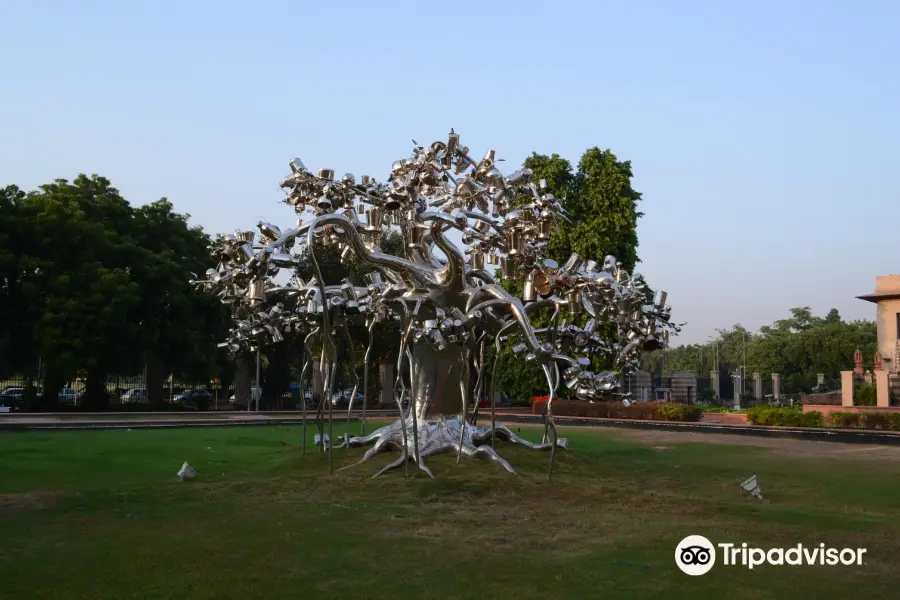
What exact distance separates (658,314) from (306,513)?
25.1 ft

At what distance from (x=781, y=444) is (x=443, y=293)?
1312 cm

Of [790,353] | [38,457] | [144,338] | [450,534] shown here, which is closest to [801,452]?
[450,534]

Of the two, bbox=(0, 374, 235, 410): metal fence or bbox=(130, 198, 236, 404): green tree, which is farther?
bbox=(0, 374, 235, 410): metal fence

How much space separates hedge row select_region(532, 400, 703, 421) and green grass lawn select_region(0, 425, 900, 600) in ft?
60.3

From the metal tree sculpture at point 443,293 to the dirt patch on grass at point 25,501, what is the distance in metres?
3.64

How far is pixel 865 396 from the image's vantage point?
39.1 meters

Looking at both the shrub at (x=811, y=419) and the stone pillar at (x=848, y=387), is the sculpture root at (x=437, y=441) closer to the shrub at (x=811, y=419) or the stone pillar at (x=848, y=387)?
the shrub at (x=811, y=419)

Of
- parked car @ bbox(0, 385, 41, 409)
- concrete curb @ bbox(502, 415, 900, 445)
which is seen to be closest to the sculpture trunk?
concrete curb @ bbox(502, 415, 900, 445)

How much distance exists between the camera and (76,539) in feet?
28.1

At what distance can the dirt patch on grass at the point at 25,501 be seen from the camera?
33.8 feet

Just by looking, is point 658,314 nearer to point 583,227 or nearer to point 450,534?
point 450,534

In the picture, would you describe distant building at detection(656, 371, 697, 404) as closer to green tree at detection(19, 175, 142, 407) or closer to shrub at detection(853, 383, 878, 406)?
shrub at detection(853, 383, 878, 406)

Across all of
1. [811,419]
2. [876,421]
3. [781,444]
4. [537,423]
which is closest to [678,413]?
[811,419]

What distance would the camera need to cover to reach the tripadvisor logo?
7.63 metres
